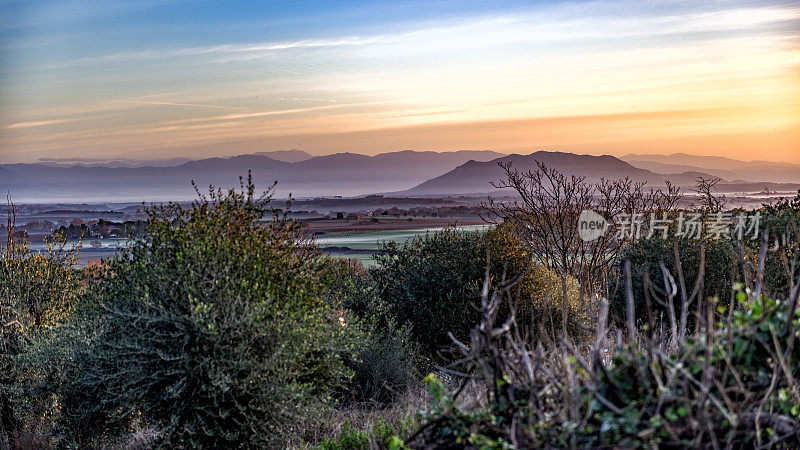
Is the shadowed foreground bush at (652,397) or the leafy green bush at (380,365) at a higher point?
the shadowed foreground bush at (652,397)

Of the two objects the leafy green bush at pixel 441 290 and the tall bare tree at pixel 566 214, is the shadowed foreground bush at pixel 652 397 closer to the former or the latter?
the leafy green bush at pixel 441 290

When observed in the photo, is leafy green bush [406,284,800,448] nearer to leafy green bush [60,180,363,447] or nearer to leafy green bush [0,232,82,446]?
leafy green bush [60,180,363,447]

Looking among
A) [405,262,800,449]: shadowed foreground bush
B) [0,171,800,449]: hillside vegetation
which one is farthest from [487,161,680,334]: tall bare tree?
[405,262,800,449]: shadowed foreground bush

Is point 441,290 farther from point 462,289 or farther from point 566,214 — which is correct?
point 566,214

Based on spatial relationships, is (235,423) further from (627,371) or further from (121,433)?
(627,371)

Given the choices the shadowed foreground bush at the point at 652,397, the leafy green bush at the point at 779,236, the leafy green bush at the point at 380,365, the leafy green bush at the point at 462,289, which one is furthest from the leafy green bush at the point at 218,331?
the leafy green bush at the point at 779,236

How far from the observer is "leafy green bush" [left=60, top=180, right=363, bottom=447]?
25.6 feet

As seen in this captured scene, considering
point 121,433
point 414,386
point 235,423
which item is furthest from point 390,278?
point 235,423

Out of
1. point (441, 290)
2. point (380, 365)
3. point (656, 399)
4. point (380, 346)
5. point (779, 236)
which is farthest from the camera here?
point (779, 236)

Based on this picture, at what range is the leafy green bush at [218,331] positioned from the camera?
7.80 meters

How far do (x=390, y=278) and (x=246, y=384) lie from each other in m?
9.34

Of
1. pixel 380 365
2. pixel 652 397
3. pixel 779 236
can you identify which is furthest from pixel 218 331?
pixel 779 236

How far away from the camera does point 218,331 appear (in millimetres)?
7785

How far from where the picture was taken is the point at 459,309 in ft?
50.2
